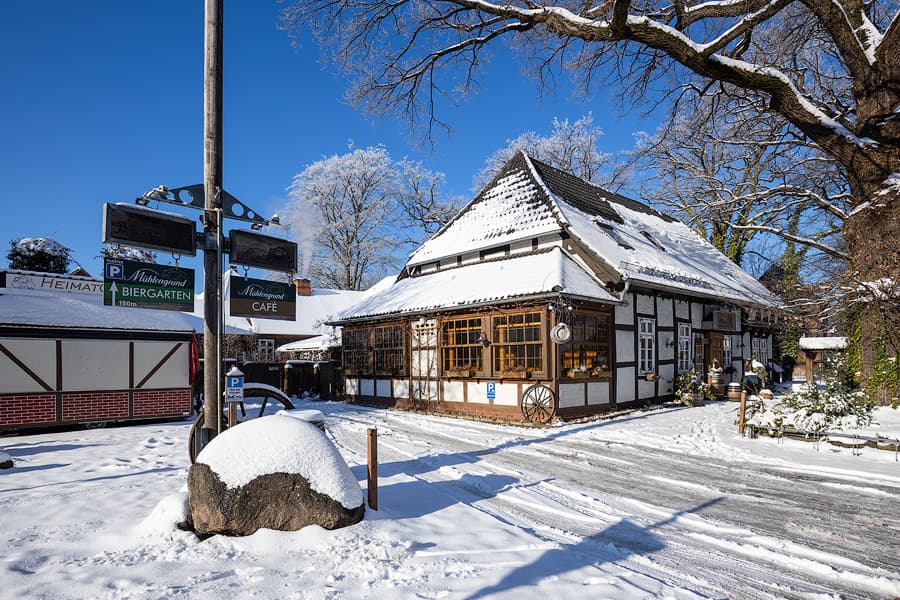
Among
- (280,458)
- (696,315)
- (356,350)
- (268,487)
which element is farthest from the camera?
(356,350)

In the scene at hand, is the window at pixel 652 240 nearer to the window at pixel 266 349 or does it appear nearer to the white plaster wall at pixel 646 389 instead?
the white plaster wall at pixel 646 389

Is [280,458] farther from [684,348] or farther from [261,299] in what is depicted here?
[684,348]

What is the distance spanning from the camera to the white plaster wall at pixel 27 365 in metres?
10.9

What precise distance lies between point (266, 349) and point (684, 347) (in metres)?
22.6

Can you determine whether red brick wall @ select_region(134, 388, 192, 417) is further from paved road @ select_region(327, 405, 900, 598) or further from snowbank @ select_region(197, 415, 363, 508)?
snowbank @ select_region(197, 415, 363, 508)

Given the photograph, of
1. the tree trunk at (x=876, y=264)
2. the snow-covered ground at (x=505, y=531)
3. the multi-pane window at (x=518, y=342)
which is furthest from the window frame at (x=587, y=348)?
the tree trunk at (x=876, y=264)

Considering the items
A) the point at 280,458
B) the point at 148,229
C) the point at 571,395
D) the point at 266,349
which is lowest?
the point at 571,395

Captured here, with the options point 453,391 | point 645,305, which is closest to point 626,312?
point 645,305

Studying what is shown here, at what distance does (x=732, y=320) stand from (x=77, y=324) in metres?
19.6

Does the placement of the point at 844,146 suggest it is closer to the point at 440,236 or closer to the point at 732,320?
the point at 732,320

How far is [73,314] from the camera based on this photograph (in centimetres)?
1181

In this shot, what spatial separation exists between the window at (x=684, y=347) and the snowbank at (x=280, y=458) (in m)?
14.1

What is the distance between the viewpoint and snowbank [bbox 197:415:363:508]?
4.41 metres

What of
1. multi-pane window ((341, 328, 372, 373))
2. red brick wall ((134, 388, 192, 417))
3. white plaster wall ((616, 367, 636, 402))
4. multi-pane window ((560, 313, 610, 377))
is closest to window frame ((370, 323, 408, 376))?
multi-pane window ((341, 328, 372, 373))
